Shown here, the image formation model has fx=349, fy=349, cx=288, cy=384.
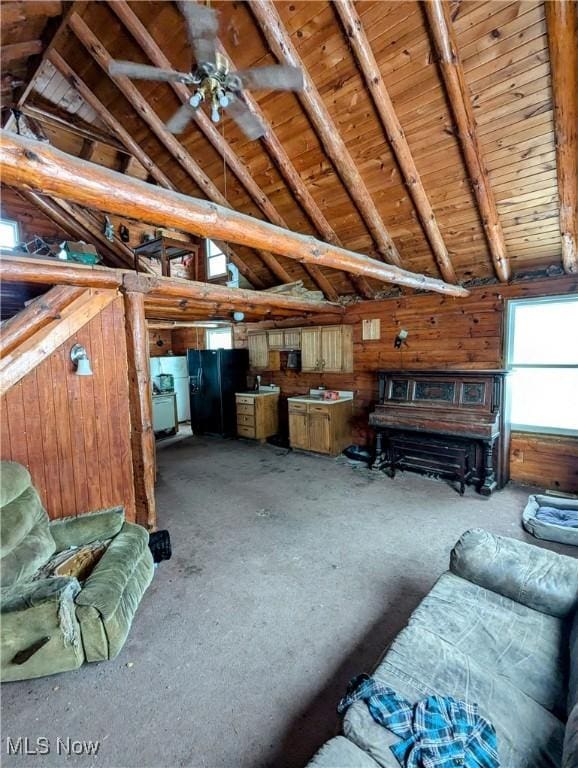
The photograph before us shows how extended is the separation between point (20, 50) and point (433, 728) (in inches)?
220

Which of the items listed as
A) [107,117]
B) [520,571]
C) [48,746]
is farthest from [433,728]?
[107,117]

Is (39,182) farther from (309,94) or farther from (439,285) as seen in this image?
(439,285)

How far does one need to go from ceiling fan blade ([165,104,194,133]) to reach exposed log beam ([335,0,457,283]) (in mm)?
1294

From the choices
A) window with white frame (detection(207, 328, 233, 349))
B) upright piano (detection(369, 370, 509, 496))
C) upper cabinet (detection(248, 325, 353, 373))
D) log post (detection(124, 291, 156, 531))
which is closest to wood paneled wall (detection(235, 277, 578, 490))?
upper cabinet (detection(248, 325, 353, 373))

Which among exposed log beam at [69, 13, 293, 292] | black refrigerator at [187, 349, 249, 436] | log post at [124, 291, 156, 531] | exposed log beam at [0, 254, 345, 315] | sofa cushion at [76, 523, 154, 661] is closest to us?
sofa cushion at [76, 523, 154, 661]

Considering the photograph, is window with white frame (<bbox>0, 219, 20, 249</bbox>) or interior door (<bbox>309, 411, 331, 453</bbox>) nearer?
window with white frame (<bbox>0, 219, 20, 249</bbox>)

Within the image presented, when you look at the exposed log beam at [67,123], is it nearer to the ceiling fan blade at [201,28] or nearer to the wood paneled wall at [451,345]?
the ceiling fan blade at [201,28]

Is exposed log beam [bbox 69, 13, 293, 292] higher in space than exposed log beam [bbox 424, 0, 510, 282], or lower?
higher

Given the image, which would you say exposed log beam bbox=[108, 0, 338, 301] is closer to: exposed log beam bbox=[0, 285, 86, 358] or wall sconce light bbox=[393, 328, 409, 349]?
wall sconce light bbox=[393, 328, 409, 349]

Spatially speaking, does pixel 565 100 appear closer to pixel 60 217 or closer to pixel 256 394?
pixel 256 394

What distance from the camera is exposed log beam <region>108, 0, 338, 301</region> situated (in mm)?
3033

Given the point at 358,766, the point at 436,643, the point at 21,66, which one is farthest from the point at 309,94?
the point at 358,766

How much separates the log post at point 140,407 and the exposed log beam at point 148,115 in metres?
1.99

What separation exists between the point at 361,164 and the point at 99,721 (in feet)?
15.2
